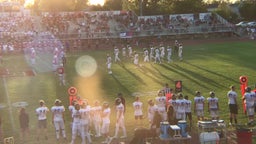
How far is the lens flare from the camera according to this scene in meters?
34.7

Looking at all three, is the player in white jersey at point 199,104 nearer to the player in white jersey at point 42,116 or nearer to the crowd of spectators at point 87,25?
the player in white jersey at point 42,116

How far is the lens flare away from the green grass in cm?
55

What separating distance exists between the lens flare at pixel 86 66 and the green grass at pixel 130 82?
1.79 ft

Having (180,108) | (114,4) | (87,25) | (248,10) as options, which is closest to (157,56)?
(180,108)

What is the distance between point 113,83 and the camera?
2959 centimetres

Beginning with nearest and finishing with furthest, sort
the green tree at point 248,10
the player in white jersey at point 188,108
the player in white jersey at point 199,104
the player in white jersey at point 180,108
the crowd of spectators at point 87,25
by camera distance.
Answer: the player in white jersey at point 180,108, the player in white jersey at point 188,108, the player in white jersey at point 199,104, the crowd of spectators at point 87,25, the green tree at point 248,10

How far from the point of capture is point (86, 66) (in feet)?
130

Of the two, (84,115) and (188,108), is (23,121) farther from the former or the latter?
(188,108)

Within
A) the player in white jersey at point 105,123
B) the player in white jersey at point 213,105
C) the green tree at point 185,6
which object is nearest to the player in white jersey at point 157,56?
the player in white jersey at point 213,105

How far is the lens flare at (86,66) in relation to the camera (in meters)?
34.7

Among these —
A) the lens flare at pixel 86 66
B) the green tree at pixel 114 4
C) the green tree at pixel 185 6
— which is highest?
the green tree at pixel 114 4

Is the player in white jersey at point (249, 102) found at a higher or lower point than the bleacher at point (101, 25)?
lower

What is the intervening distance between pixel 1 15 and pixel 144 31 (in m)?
19.7

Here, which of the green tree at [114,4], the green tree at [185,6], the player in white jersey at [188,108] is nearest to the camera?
the player in white jersey at [188,108]
